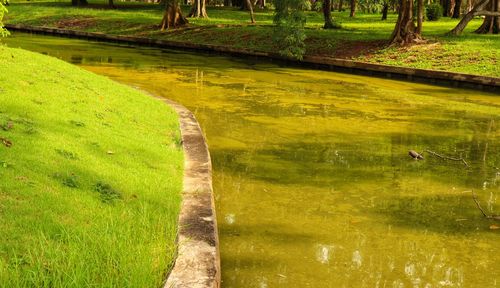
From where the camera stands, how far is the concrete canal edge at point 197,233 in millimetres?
4969

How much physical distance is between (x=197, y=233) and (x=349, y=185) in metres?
3.81

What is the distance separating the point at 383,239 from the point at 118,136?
172 inches

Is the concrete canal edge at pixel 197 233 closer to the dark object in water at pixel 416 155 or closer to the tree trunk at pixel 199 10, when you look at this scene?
the dark object in water at pixel 416 155

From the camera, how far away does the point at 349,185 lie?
914 centimetres

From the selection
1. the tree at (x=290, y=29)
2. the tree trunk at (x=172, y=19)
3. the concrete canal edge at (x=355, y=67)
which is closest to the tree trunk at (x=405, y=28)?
the concrete canal edge at (x=355, y=67)

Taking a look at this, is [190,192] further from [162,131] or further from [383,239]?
[162,131]

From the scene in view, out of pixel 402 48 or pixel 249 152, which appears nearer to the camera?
pixel 249 152

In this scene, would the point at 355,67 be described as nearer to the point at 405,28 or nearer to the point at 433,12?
the point at 405,28

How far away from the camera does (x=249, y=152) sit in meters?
11.0

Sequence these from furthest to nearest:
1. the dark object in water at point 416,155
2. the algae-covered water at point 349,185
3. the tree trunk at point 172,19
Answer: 1. the tree trunk at point 172,19
2. the dark object in water at point 416,155
3. the algae-covered water at point 349,185

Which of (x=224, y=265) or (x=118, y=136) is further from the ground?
(x=118, y=136)

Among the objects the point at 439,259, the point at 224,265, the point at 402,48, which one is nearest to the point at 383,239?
the point at 439,259

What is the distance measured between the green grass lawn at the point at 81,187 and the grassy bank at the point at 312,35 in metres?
17.4

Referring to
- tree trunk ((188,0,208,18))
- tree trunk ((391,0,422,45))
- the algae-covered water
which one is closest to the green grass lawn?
the algae-covered water
